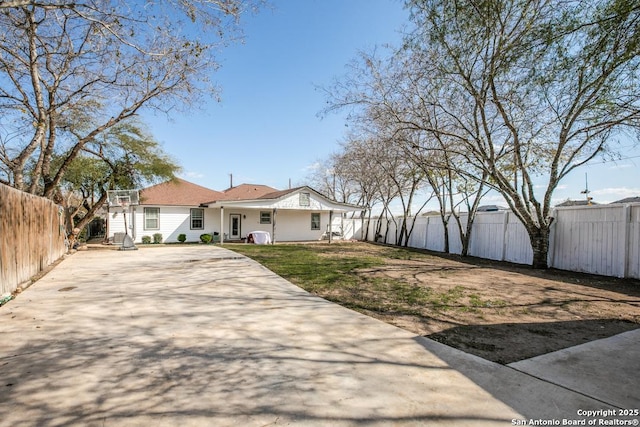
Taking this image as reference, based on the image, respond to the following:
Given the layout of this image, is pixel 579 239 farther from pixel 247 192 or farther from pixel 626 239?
pixel 247 192

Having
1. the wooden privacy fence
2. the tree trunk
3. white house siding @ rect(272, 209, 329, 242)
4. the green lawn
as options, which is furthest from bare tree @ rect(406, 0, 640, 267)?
white house siding @ rect(272, 209, 329, 242)

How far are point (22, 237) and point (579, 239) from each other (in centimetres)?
1331

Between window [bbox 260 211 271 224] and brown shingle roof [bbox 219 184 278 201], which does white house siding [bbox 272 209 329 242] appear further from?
brown shingle roof [bbox 219 184 278 201]

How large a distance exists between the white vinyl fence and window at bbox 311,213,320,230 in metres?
12.2

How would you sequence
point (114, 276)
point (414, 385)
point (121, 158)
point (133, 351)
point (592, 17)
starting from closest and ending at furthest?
point (414, 385) → point (133, 351) → point (592, 17) → point (114, 276) → point (121, 158)

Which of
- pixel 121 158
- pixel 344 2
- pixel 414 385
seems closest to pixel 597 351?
pixel 414 385

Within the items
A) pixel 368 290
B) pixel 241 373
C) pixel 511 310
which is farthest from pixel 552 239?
pixel 241 373

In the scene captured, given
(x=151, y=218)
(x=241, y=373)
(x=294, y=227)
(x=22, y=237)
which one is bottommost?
(x=241, y=373)

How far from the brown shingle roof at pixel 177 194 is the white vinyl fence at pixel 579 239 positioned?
51.8 ft

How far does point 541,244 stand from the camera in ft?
31.2

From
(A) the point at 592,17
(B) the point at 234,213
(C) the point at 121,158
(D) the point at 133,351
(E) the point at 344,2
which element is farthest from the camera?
(B) the point at 234,213

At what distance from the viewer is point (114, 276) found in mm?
7527

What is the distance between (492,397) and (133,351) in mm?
3280

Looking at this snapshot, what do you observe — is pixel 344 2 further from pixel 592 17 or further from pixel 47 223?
pixel 47 223
